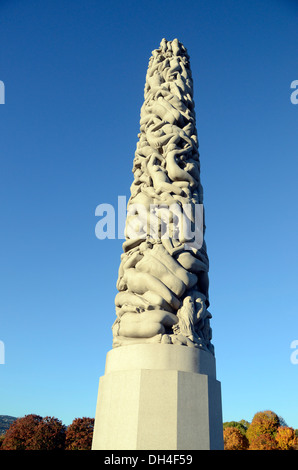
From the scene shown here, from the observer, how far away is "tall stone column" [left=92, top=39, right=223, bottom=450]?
464cm

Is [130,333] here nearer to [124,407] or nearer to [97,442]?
[124,407]

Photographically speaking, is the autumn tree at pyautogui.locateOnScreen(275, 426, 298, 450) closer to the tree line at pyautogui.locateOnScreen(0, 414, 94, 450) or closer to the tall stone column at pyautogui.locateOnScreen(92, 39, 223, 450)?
the tree line at pyautogui.locateOnScreen(0, 414, 94, 450)

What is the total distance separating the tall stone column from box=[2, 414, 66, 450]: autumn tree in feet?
51.5

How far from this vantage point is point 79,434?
18984mm

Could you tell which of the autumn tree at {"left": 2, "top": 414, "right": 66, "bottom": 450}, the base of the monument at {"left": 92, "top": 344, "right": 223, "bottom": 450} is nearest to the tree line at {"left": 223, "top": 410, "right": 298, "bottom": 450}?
the autumn tree at {"left": 2, "top": 414, "right": 66, "bottom": 450}

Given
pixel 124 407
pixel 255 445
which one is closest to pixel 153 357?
pixel 124 407

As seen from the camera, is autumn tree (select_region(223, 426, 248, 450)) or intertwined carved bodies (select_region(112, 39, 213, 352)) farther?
autumn tree (select_region(223, 426, 248, 450))

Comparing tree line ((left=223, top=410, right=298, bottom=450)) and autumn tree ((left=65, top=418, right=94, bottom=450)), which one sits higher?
tree line ((left=223, top=410, right=298, bottom=450))

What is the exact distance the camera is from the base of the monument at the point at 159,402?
4.51 metres

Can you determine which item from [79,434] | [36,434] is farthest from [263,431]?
[36,434]

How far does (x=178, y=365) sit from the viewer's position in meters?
4.98

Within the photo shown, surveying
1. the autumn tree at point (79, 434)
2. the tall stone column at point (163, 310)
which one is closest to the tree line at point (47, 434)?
the autumn tree at point (79, 434)

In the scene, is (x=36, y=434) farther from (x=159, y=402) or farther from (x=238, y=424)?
(x=238, y=424)

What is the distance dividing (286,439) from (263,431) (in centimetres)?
274
